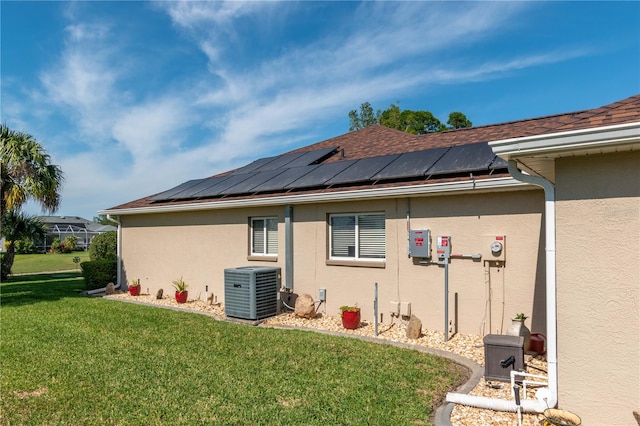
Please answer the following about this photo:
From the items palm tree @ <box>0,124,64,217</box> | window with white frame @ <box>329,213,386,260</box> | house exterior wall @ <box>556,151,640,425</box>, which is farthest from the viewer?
palm tree @ <box>0,124,64,217</box>

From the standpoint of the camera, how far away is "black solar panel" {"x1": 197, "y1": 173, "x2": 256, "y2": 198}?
11.8 meters

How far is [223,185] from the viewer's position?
12281 millimetres

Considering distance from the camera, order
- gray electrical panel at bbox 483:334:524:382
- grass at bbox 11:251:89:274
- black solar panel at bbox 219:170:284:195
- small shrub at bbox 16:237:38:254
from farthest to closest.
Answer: small shrub at bbox 16:237:38:254 < grass at bbox 11:251:89:274 < black solar panel at bbox 219:170:284:195 < gray electrical panel at bbox 483:334:524:382

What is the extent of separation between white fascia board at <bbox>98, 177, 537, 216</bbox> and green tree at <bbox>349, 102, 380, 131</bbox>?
3086 cm

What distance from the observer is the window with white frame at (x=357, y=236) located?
873cm

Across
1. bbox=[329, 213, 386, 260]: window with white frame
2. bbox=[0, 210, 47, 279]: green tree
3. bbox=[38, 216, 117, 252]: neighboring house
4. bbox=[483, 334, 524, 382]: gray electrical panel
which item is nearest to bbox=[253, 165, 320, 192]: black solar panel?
bbox=[329, 213, 386, 260]: window with white frame

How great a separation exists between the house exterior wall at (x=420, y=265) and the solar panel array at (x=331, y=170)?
554 millimetres

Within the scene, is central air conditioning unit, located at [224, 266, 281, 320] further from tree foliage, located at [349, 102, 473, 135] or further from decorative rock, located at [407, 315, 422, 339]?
tree foliage, located at [349, 102, 473, 135]

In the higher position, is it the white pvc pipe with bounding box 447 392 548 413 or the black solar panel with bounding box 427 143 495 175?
the black solar panel with bounding box 427 143 495 175

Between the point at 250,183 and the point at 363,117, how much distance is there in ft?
103

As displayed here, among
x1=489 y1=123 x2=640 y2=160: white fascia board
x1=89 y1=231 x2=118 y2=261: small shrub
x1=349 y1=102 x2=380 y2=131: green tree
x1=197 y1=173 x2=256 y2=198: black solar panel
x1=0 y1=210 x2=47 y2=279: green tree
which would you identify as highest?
x1=349 y1=102 x2=380 y2=131: green tree

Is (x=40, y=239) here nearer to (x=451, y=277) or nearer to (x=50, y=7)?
(x=50, y=7)

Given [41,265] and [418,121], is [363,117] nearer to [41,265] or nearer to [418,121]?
[418,121]

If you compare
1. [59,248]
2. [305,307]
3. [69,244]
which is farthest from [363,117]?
[59,248]
